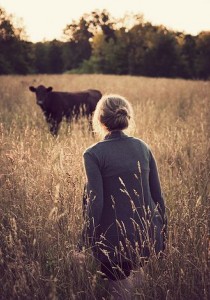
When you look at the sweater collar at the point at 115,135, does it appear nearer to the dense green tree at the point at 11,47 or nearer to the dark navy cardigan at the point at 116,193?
the dark navy cardigan at the point at 116,193

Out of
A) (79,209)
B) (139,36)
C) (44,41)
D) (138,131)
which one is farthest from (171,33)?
(79,209)

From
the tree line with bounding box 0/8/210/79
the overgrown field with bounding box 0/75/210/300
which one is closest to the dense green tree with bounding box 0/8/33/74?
the tree line with bounding box 0/8/210/79

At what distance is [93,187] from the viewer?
2.21 meters

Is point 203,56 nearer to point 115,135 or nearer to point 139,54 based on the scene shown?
point 139,54

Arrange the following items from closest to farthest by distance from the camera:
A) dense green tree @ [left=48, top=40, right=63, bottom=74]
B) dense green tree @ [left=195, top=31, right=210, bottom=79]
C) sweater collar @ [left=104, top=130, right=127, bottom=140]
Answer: sweater collar @ [left=104, top=130, right=127, bottom=140], dense green tree @ [left=195, top=31, right=210, bottom=79], dense green tree @ [left=48, top=40, right=63, bottom=74]

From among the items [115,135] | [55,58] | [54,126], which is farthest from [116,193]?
[55,58]

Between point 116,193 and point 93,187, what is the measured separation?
0.19 metres

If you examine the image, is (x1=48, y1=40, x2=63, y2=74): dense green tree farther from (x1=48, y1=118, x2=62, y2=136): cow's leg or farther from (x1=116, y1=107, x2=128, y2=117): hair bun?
(x1=116, y1=107, x2=128, y2=117): hair bun

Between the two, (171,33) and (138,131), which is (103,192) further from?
(171,33)

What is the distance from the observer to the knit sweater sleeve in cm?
221

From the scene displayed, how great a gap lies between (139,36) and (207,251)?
2059 inches

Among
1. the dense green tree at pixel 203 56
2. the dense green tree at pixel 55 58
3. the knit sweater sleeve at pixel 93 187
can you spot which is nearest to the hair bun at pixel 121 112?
the knit sweater sleeve at pixel 93 187

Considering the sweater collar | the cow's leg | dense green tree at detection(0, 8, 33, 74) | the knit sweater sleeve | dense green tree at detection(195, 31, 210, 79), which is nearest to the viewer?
the knit sweater sleeve

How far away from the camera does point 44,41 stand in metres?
60.6
